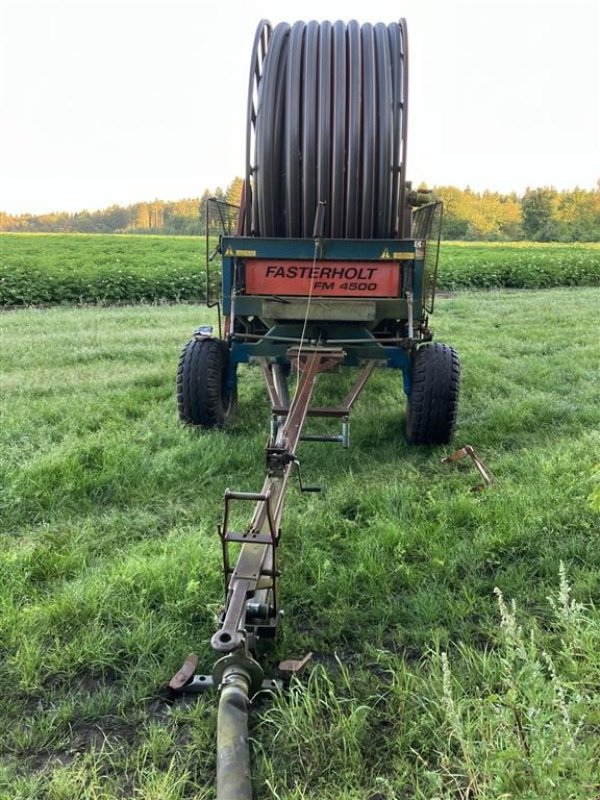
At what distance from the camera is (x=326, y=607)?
108 inches

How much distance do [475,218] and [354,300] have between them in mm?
63412

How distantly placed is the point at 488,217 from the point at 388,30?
64661 millimetres

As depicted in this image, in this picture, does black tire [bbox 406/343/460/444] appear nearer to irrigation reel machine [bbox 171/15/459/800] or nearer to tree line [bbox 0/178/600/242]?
irrigation reel machine [bbox 171/15/459/800]

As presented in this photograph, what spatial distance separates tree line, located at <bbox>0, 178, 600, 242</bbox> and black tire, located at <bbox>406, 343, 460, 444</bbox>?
132 feet

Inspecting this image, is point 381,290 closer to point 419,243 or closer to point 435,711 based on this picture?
point 419,243

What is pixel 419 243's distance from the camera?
440 cm

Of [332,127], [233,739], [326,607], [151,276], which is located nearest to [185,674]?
[233,739]

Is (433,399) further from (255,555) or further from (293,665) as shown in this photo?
(293,665)

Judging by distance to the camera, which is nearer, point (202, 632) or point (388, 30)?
point (202, 632)

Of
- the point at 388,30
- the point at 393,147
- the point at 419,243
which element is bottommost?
the point at 419,243

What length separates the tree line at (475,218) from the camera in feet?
180

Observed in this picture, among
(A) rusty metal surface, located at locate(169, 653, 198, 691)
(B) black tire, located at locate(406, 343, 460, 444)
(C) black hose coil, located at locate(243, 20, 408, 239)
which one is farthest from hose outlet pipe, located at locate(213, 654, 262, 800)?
(C) black hose coil, located at locate(243, 20, 408, 239)

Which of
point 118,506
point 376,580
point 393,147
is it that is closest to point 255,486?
point 118,506

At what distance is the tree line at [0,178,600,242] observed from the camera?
180 feet
